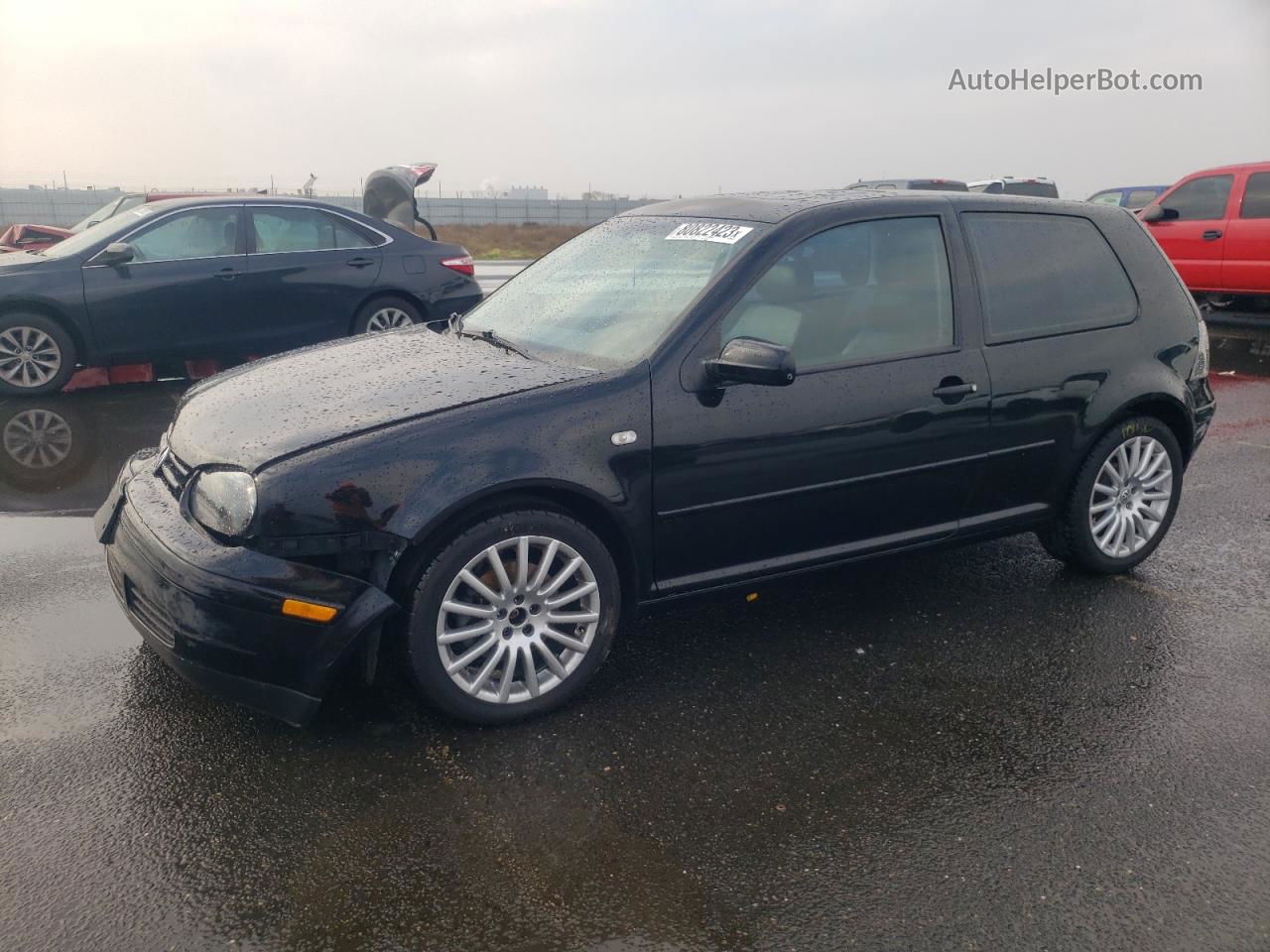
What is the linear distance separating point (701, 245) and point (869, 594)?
168 centimetres

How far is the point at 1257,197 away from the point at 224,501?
12072 millimetres

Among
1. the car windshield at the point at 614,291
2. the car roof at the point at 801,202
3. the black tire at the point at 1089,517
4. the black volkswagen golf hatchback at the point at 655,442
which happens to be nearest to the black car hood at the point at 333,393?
the black volkswagen golf hatchback at the point at 655,442

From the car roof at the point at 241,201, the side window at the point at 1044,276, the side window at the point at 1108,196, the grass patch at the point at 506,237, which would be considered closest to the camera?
the side window at the point at 1044,276

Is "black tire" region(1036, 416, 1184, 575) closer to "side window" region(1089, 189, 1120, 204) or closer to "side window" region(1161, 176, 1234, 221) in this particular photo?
"side window" region(1161, 176, 1234, 221)

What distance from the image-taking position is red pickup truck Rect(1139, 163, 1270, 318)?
11.6 m

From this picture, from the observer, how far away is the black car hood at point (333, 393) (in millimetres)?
3297

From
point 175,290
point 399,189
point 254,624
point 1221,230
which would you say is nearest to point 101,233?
point 175,290

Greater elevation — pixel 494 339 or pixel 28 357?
pixel 494 339

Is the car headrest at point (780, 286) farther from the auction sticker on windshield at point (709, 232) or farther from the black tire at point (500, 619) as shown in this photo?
the black tire at point (500, 619)

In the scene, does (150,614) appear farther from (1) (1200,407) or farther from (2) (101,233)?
(2) (101,233)

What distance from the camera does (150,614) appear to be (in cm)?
326

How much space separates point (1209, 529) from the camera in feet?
18.0

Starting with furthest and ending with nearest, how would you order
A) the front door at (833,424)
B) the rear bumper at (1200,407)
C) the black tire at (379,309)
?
the black tire at (379,309) → the rear bumper at (1200,407) → the front door at (833,424)

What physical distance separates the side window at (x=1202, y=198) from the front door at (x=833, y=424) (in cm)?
974
